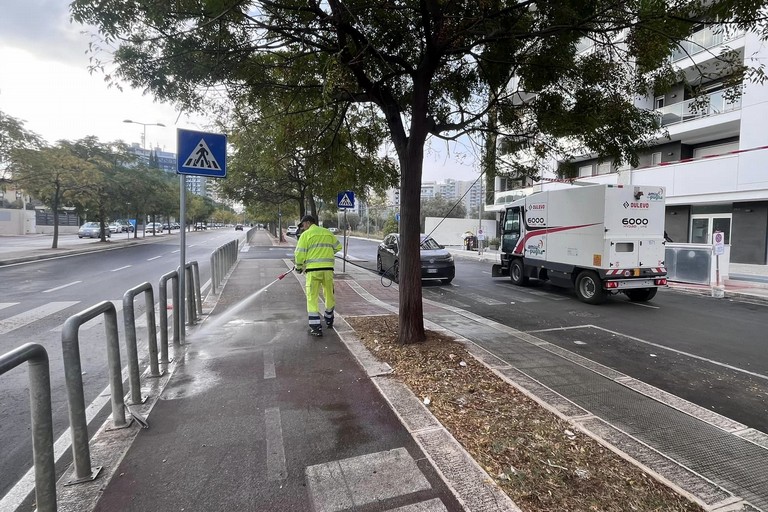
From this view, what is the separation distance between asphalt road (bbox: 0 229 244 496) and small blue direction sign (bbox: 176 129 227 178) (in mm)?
2718

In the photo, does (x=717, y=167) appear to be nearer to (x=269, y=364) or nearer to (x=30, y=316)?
(x=269, y=364)

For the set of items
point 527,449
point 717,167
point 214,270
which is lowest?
point 527,449

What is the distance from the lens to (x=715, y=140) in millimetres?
21547

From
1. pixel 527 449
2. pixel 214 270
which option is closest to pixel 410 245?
pixel 527 449

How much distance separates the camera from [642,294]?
1074 centimetres

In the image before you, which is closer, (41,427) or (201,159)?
(41,427)

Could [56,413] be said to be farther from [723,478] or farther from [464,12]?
[464,12]

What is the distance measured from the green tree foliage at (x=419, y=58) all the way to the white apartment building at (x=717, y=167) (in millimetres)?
10832

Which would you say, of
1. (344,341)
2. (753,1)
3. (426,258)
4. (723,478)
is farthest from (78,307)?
(753,1)

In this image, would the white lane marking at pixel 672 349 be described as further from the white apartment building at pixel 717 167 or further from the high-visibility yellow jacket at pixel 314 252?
the white apartment building at pixel 717 167

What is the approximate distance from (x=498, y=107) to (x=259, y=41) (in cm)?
380

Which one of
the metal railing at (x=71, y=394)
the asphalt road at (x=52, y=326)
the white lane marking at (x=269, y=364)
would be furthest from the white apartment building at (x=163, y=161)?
the metal railing at (x=71, y=394)

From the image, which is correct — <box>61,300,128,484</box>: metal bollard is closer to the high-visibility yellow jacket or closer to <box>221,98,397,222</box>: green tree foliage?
the high-visibility yellow jacket

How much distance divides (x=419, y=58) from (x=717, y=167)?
19101 millimetres
